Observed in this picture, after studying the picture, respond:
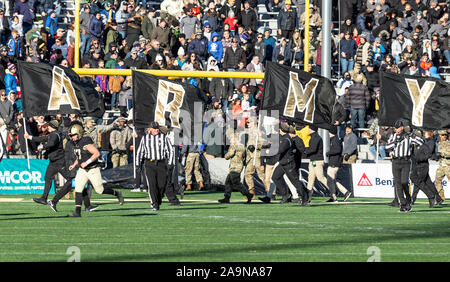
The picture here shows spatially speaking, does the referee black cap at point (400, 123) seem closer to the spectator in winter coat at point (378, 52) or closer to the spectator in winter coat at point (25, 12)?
the spectator in winter coat at point (378, 52)

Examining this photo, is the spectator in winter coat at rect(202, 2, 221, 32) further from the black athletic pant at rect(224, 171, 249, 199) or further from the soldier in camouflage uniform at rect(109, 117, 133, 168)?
the black athletic pant at rect(224, 171, 249, 199)

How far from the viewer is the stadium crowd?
28875 mm

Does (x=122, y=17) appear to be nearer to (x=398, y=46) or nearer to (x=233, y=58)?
(x=233, y=58)

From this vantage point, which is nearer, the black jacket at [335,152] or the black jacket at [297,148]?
the black jacket at [297,148]

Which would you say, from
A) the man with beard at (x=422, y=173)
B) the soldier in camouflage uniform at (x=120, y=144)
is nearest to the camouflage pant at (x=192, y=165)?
the soldier in camouflage uniform at (x=120, y=144)

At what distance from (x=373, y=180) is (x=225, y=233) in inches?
478

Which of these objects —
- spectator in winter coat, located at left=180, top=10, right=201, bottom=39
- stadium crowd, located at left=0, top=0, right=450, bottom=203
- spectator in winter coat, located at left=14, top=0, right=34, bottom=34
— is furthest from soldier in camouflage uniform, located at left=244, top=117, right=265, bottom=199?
spectator in winter coat, located at left=14, top=0, right=34, bottom=34

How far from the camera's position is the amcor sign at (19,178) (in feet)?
84.7

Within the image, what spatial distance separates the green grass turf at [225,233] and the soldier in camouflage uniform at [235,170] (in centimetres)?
75

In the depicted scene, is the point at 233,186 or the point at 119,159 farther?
the point at 119,159

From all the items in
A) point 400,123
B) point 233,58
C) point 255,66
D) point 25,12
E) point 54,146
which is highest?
point 25,12

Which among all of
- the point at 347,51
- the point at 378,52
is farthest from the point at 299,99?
the point at 378,52

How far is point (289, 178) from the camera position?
2173cm

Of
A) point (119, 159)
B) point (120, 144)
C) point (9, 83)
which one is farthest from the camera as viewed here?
point (9, 83)
